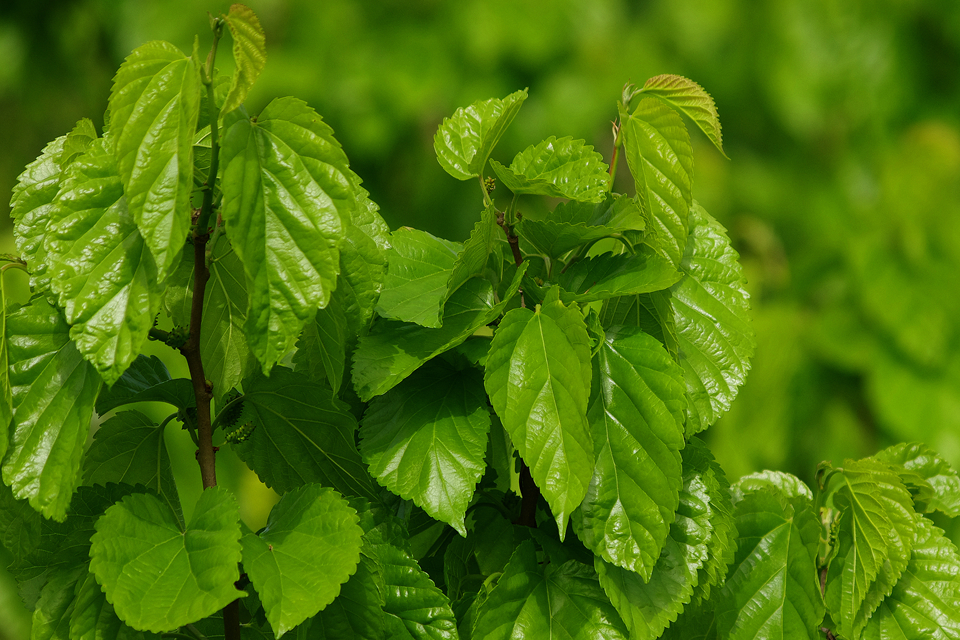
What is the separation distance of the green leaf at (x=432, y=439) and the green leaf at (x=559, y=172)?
0.50ft

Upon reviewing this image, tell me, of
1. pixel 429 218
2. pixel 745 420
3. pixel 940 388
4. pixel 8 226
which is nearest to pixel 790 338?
pixel 745 420

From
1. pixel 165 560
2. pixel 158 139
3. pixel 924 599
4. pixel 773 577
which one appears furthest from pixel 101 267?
pixel 924 599

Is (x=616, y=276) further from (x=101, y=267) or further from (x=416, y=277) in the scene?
(x=101, y=267)

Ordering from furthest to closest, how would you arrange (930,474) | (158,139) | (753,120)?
(753,120), (930,474), (158,139)

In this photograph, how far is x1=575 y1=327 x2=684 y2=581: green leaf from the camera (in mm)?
619

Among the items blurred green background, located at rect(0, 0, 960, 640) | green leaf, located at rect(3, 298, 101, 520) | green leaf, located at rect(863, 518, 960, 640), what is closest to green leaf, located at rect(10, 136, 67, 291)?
green leaf, located at rect(3, 298, 101, 520)

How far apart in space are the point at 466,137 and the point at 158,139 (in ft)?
0.81

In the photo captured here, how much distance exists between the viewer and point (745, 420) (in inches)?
107

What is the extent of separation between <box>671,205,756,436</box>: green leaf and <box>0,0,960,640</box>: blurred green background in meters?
2.02

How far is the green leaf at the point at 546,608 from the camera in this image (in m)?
0.65

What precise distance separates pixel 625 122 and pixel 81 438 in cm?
43

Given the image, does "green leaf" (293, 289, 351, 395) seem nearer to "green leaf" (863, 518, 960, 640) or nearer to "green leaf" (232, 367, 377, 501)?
"green leaf" (232, 367, 377, 501)

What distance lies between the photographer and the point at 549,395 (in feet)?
2.02

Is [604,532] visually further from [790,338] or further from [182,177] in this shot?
[790,338]
